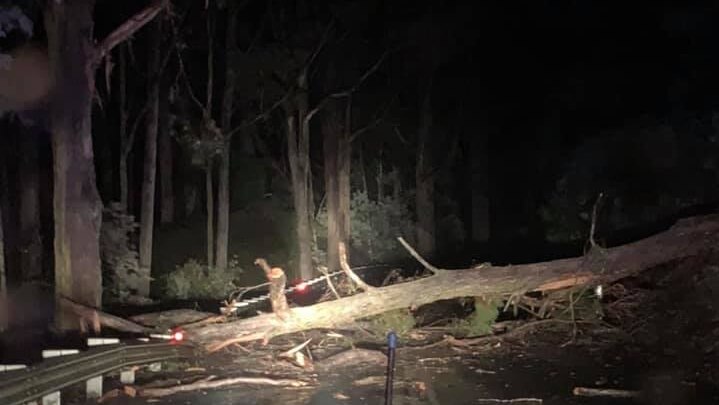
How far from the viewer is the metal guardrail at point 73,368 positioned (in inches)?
302

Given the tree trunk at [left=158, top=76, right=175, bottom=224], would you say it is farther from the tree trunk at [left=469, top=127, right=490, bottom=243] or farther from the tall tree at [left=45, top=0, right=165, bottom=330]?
the tall tree at [left=45, top=0, right=165, bottom=330]

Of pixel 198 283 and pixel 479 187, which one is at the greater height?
pixel 479 187

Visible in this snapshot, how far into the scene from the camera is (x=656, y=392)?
32.0ft

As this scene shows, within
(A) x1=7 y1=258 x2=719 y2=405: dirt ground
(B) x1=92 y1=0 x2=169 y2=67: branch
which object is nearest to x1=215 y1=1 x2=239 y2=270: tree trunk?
(B) x1=92 y1=0 x2=169 y2=67: branch

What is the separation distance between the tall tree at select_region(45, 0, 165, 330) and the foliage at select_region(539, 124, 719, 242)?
12966 millimetres

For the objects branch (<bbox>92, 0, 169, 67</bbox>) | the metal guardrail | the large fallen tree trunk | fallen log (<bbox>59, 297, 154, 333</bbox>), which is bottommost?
the metal guardrail

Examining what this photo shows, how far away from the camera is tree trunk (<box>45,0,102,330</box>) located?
12.6m

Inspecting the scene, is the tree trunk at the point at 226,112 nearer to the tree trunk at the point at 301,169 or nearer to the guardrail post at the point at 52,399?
the tree trunk at the point at 301,169

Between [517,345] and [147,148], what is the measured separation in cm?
1243

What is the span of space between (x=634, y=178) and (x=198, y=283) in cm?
1242

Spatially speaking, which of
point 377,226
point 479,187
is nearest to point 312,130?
point 377,226

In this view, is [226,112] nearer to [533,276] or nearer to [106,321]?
[106,321]

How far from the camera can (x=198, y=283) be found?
21.5 m

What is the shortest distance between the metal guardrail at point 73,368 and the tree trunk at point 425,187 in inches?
739
